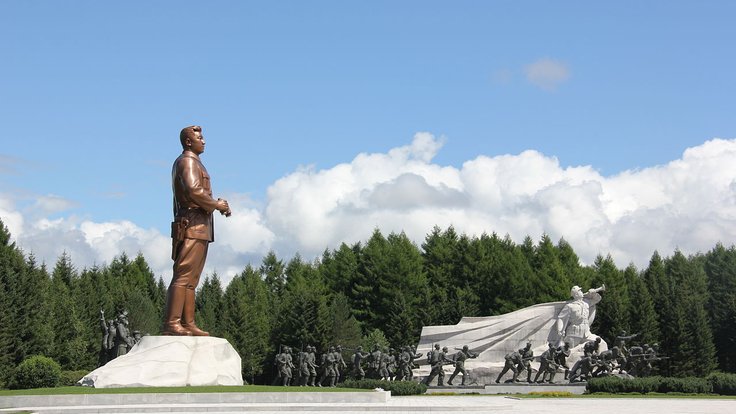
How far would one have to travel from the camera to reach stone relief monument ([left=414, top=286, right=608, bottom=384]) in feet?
121

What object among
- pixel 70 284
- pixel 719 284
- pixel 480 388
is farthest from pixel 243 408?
pixel 719 284

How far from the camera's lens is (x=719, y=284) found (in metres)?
58.4

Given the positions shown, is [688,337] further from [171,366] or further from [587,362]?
[171,366]

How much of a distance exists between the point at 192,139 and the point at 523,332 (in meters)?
21.8

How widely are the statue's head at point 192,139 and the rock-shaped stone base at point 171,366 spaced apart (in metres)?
A: 4.58

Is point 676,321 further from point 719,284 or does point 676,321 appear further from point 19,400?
point 19,400

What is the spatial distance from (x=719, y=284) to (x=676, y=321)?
42.4 feet

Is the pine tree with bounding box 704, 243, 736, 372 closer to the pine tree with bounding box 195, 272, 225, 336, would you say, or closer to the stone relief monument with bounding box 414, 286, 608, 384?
the stone relief monument with bounding box 414, 286, 608, 384

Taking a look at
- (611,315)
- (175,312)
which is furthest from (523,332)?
(175,312)

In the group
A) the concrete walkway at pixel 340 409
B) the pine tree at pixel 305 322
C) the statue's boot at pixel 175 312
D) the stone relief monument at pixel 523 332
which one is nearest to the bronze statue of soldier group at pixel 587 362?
the stone relief monument at pixel 523 332

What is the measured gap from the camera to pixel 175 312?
20.3 meters

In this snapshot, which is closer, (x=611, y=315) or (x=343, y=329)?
(x=611, y=315)

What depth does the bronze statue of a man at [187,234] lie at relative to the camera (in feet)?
66.4

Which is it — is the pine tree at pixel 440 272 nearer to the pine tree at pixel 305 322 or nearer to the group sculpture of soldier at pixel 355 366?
the pine tree at pixel 305 322
